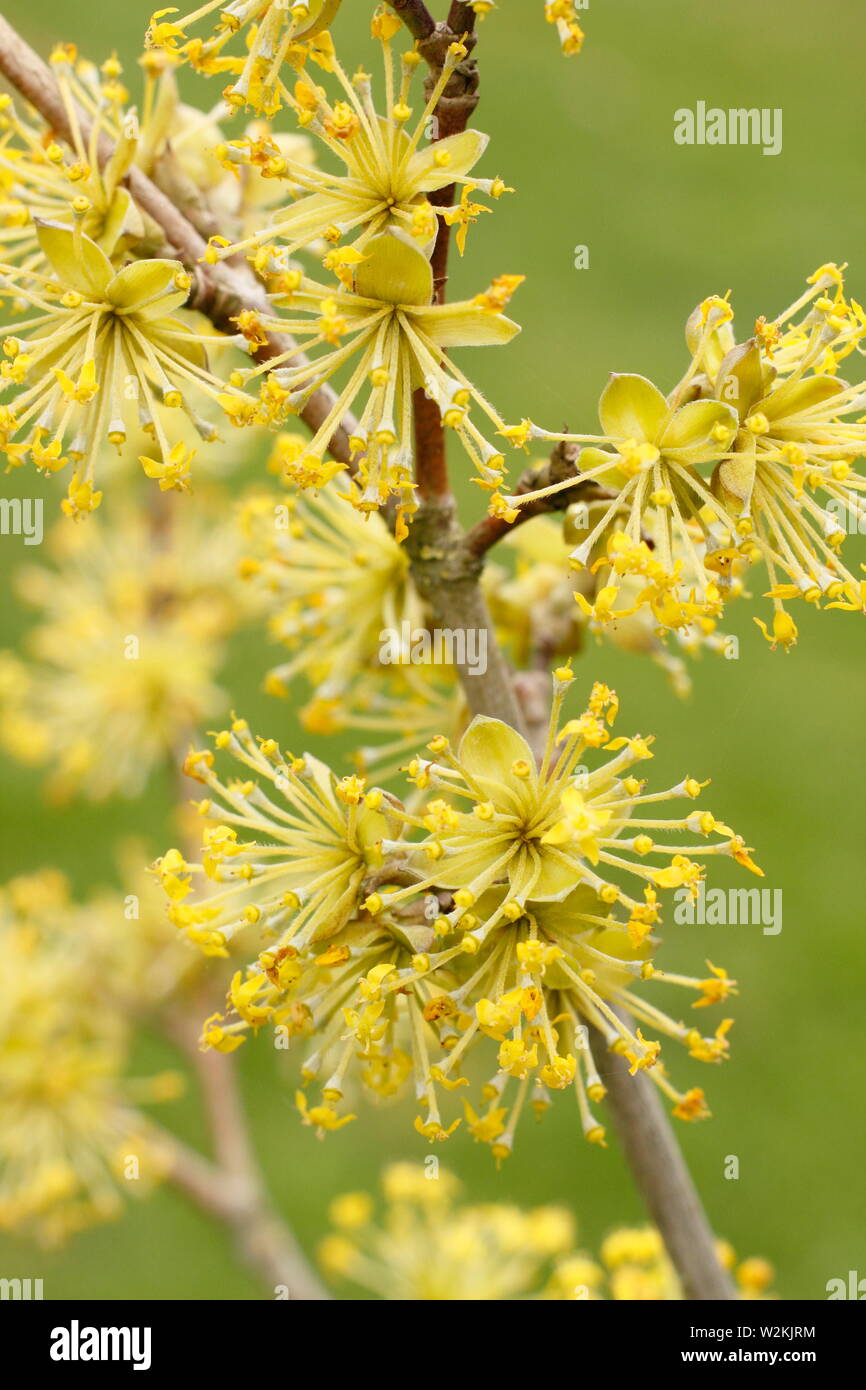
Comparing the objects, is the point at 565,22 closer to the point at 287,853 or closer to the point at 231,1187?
the point at 287,853

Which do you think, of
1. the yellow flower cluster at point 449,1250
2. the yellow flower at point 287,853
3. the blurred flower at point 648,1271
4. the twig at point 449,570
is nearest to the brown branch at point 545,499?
the twig at point 449,570

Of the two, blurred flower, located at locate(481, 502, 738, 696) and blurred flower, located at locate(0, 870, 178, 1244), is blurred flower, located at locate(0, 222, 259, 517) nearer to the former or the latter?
blurred flower, located at locate(481, 502, 738, 696)

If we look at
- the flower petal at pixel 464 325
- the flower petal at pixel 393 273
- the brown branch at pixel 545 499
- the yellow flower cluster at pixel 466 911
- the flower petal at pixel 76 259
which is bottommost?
the yellow flower cluster at pixel 466 911

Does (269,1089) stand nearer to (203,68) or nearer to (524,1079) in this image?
(524,1079)

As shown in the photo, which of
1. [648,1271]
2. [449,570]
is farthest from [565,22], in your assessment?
[648,1271]

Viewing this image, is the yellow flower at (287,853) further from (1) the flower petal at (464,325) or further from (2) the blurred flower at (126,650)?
(2) the blurred flower at (126,650)

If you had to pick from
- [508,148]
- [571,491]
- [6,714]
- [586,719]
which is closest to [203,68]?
[571,491]

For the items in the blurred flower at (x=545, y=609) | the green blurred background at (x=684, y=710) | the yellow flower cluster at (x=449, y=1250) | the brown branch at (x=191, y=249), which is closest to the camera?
the brown branch at (x=191, y=249)
